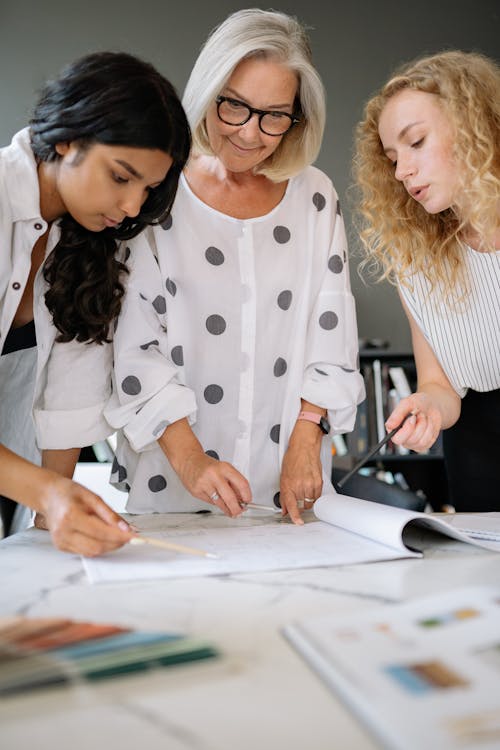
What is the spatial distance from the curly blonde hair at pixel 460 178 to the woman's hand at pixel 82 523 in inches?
Result: 39.9

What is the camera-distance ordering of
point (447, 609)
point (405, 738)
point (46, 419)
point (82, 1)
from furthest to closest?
point (82, 1)
point (46, 419)
point (447, 609)
point (405, 738)

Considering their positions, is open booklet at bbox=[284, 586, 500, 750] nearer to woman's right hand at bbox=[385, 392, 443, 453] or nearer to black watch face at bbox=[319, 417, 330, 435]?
woman's right hand at bbox=[385, 392, 443, 453]

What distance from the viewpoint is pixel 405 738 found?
48 centimetres

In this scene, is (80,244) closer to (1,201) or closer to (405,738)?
(1,201)

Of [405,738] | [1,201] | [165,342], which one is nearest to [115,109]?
[1,201]

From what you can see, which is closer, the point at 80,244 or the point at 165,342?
the point at 80,244

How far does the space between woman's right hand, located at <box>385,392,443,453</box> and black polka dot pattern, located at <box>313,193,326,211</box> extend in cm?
47

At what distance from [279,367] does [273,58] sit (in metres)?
0.60

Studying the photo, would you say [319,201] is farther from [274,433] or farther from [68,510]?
[68,510]

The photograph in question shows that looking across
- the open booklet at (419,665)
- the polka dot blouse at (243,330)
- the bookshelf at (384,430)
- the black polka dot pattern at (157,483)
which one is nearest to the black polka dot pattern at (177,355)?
the polka dot blouse at (243,330)

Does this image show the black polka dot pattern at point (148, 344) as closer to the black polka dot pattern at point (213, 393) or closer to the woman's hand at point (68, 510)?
the black polka dot pattern at point (213, 393)

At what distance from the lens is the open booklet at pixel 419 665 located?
489 mm

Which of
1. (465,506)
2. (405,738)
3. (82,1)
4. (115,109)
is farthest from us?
(82,1)

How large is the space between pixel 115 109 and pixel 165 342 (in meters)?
0.51
